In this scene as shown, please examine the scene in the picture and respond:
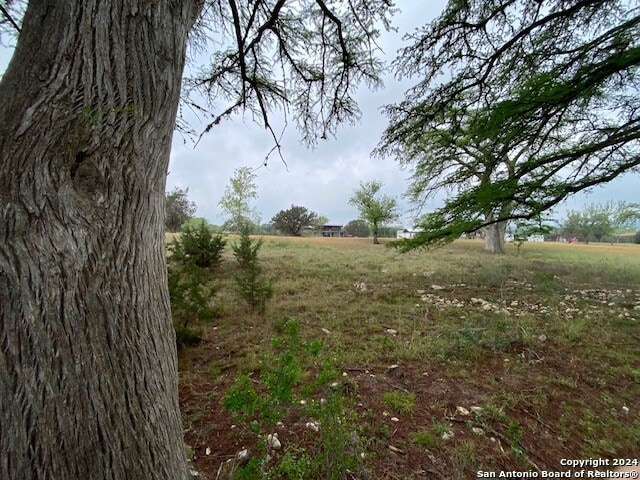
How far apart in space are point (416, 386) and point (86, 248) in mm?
2746

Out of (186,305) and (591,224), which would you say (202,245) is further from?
(591,224)

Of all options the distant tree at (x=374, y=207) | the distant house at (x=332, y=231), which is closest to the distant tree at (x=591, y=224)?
the distant tree at (x=374, y=207)

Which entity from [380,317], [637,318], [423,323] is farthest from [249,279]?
[637,318]

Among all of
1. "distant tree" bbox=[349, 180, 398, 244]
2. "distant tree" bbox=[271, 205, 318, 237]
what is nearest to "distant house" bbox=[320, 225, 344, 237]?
"distant tree" bbox=[271, 205, 318, 237]

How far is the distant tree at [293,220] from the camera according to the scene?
4769cm

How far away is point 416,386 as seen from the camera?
243 cm

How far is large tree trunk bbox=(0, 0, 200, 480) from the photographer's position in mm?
833

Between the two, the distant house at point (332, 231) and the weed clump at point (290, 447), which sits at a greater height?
the distant house at point (332, 231)

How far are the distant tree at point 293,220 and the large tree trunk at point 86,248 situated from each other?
46669 mm

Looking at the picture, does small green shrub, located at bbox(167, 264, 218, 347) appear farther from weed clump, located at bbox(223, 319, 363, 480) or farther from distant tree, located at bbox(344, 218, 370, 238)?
distant tree, located at bbox(344, 218, 370, 238)

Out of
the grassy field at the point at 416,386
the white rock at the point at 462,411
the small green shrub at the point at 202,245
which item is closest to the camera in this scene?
the grassy field at the point at 416,386

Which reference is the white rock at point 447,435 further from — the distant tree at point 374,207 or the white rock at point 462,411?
the distant tree at point 374,207

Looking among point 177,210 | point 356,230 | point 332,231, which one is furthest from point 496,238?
point 332,231

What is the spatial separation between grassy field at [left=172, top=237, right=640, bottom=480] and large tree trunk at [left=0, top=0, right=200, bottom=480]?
1.85ft
